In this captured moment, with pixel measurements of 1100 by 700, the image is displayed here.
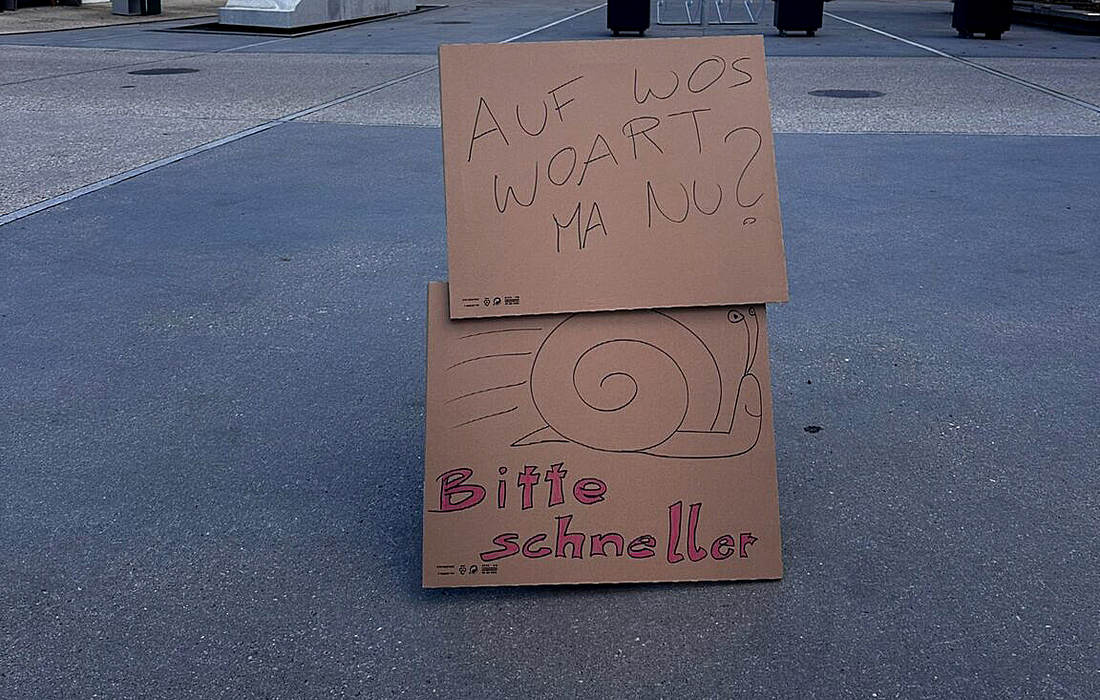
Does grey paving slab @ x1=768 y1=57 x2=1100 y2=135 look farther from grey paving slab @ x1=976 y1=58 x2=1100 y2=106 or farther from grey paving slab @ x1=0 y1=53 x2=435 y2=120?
grey paving slab @ x1=0 y1=53 x2=435 y2=120

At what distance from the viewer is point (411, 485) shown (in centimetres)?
368

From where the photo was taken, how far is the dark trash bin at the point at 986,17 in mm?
20234

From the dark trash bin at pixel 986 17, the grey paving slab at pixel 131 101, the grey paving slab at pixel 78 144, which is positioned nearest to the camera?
the grey paving slab at pixel 78 144

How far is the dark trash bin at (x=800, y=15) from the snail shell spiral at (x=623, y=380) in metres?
18.4

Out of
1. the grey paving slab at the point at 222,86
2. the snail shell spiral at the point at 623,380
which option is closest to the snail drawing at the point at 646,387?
the snail shell spiral at the point at 623,380

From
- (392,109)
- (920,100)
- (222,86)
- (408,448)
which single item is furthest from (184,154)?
(920,100)

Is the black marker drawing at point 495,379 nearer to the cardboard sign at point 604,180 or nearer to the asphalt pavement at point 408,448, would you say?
the cardboard sign at point 604,180

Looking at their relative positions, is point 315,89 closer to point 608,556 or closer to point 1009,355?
point 1009,355

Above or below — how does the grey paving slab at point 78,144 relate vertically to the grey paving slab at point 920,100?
below

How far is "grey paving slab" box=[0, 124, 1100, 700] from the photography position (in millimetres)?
2801

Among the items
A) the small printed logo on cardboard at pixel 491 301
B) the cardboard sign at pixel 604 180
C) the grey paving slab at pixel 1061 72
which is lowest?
the grey paving slab at pixel 1061 72

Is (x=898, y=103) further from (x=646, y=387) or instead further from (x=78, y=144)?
(x=646, y=387)

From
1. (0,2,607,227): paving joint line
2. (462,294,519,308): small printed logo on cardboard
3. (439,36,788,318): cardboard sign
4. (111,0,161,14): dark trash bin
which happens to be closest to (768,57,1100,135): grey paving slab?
(0,2,607,227): paving joint line

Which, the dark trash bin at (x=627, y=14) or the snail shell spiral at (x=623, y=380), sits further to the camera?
the dark trash bin at (x=627, y=14)
